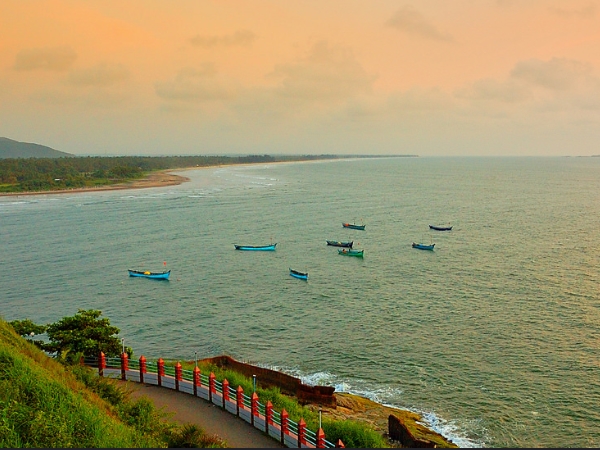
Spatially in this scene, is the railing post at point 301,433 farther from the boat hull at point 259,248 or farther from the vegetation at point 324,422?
the boat hull at point 259,248

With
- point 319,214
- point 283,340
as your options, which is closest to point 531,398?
point 283,340

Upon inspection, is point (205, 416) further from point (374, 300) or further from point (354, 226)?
point (354, 226)

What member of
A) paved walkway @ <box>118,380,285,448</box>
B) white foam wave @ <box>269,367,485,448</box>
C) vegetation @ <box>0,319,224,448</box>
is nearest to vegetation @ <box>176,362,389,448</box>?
paved walkway @ <box>118,380,285,448</box>

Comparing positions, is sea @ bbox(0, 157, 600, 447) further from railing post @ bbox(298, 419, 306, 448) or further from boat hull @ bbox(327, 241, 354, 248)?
railing post @ bbox(298, 419, 306, 448)

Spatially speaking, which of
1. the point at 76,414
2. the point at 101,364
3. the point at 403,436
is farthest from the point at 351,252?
the point at 76,414

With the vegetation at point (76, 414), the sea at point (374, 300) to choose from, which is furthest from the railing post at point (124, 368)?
the sea at point (374, 300)

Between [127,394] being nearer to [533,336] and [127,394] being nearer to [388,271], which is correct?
[533,336]
